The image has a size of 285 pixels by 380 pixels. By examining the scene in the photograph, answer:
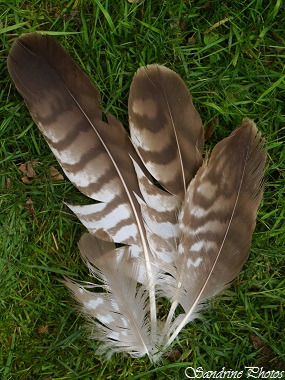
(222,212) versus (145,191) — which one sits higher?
(145,191)

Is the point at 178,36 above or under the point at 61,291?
above

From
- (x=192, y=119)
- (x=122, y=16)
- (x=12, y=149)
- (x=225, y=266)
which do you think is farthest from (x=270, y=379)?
(x=122, y=16)

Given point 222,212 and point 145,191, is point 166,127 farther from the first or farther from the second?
point 222,212

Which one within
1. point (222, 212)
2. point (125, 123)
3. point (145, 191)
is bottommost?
point (222, 212)

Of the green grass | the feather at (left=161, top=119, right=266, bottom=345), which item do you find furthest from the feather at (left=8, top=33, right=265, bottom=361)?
the green grass

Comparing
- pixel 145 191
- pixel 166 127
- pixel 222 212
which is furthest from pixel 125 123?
pixel 222 212

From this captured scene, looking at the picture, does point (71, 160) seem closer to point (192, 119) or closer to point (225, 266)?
point (192, 119)
